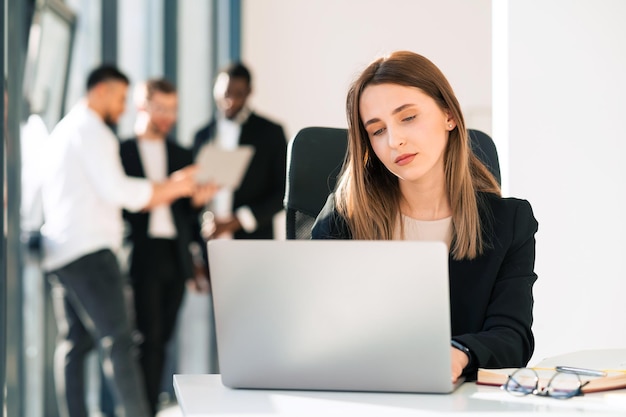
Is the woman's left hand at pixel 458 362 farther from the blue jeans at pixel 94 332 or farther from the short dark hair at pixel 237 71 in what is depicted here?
the short dark hair at pixel 237 71

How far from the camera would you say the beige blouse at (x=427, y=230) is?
1886mm

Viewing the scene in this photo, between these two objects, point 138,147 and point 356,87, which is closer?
point 356,87

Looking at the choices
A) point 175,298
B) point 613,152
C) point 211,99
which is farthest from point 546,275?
point 211,99

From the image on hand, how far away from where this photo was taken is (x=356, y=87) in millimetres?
1886

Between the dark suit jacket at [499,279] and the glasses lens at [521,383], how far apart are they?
320 millimetres

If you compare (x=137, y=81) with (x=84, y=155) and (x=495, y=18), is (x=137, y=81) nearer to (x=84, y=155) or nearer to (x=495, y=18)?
(x=84, y=155)

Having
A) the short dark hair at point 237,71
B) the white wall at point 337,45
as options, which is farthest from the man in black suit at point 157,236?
the white wall at point 337,45

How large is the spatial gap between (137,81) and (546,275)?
11.0 ft

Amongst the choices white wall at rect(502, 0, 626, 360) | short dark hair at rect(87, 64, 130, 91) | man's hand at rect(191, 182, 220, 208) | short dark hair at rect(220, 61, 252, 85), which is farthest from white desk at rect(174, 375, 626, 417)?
short dark hair at rect(220, 61, 252, 85)

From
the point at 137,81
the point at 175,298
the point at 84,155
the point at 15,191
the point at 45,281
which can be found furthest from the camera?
the point at 137,81

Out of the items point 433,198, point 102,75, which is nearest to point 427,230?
point 433,198

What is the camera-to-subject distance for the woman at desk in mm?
1808

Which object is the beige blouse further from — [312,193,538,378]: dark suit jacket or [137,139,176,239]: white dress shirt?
[137,139,176,239]: white dress shirt

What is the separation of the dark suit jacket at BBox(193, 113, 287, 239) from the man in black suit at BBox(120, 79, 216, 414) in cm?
18
